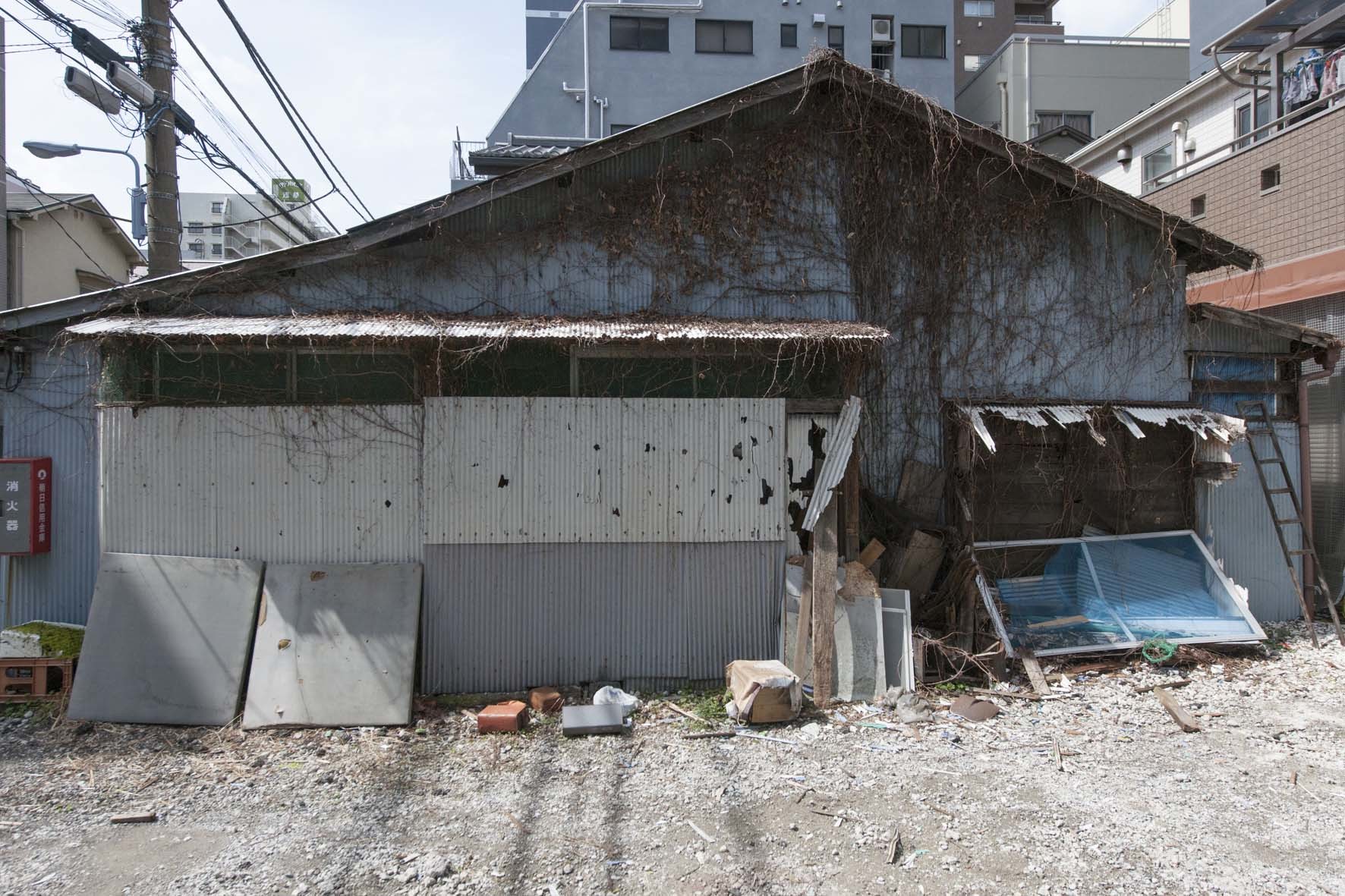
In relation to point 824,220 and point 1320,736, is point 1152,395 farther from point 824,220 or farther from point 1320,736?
point 824,220

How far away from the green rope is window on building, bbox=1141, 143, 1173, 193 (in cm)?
1256

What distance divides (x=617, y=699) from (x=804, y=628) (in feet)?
6.06

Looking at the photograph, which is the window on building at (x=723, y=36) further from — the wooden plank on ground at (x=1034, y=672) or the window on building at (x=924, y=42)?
the wooden plank on ground at (x=1034, y=672)

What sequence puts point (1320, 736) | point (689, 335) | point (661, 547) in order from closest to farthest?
point (1320, 736), point (689, 335), point (661, 547)

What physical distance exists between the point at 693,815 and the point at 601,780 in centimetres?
82

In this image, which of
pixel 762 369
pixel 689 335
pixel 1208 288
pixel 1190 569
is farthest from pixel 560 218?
pixel 1208 288

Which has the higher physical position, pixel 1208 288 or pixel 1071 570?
pixel 1208 288

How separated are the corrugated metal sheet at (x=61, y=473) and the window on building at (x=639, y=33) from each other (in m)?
22.2

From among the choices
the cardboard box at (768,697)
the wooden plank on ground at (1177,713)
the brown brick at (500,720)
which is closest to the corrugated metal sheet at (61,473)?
the brown brick at (500,720)

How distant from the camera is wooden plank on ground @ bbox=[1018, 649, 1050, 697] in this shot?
22.5ft

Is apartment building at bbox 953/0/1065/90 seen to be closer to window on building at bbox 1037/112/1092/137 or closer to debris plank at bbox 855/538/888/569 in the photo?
window on building at bbox 1037/112/1092/137

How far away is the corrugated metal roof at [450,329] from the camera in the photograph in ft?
20.2

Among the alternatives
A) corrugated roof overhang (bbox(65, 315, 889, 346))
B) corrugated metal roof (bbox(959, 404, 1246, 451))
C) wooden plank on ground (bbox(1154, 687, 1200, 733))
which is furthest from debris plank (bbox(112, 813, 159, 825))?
wooden plank on ground (bbox(1154, 687, 1200, 733))

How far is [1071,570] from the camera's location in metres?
8.23
